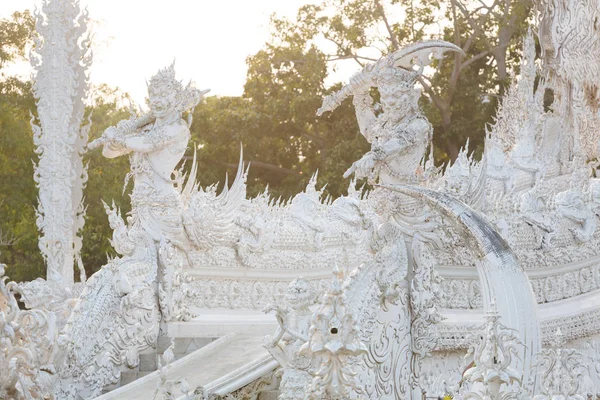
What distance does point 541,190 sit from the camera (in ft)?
49.2

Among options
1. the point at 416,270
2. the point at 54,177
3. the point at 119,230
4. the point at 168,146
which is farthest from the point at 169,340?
the point at 54,177

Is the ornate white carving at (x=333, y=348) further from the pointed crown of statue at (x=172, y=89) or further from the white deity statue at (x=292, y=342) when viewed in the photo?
the pointed crown of statue at (x=172, y=89)

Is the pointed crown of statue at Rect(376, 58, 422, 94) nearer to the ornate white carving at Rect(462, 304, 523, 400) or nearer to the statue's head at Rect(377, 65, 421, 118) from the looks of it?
the statue's head at Rect(377, 65, 421, 118)

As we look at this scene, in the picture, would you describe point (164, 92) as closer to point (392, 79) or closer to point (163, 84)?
point (163, 84)

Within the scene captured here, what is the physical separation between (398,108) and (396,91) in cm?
13

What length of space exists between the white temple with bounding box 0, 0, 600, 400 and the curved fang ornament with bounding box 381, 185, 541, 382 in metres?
0.01

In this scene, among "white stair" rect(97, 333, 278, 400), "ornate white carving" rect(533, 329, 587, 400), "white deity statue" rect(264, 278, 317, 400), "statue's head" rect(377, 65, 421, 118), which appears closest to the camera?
"white deity statue" rect(264, 278, 317, 400)

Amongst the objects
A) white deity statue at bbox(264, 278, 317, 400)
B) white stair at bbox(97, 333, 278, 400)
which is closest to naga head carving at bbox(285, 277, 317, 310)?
white deity statue at bbox(264, 278, 317, 400)

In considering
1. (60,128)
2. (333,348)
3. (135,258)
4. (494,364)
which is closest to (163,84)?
(135,258)

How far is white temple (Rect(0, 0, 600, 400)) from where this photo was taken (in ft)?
26.7

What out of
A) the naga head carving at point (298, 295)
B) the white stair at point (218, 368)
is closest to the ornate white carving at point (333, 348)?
the naga head carving at point (298, 295)

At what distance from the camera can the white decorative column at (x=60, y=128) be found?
15703 millimetres

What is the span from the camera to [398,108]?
10055mm

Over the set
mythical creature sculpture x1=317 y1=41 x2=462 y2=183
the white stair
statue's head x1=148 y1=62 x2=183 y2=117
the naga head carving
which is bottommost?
the white stair
